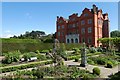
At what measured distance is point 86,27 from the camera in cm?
4625

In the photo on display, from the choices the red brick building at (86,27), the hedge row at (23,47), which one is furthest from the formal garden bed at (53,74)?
the red brick building at (86,27)

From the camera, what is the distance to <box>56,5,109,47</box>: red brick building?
44.6m

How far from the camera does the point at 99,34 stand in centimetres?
4600

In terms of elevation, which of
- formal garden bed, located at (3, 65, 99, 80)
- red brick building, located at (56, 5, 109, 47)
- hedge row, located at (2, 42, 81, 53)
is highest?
red brick building, located at (56, 5, 109, 47)

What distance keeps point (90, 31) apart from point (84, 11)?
6545 mm

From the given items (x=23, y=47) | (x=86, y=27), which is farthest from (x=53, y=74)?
(x=86, y=27)

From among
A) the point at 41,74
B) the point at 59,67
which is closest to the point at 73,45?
the point at 59,67

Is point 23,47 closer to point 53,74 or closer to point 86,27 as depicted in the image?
point 53,74

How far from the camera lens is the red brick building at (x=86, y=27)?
146 ft

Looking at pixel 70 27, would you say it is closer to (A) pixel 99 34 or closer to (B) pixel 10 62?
(A) pixel 99 34

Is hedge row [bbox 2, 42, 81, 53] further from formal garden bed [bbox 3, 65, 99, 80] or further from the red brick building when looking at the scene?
formal garden bed [bbox 3, 65, 99, 80]

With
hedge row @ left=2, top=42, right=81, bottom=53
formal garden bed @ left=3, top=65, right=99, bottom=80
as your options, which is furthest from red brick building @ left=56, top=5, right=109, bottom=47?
formal garden bed @ left=3, top=65, right=99, bottom=80

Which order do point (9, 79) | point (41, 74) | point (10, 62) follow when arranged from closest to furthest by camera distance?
point (9, 79)
point (41, 74)
point (10, 62)

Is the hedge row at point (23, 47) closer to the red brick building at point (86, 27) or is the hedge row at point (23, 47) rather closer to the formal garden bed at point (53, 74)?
the red brick building at point (86, 27)
